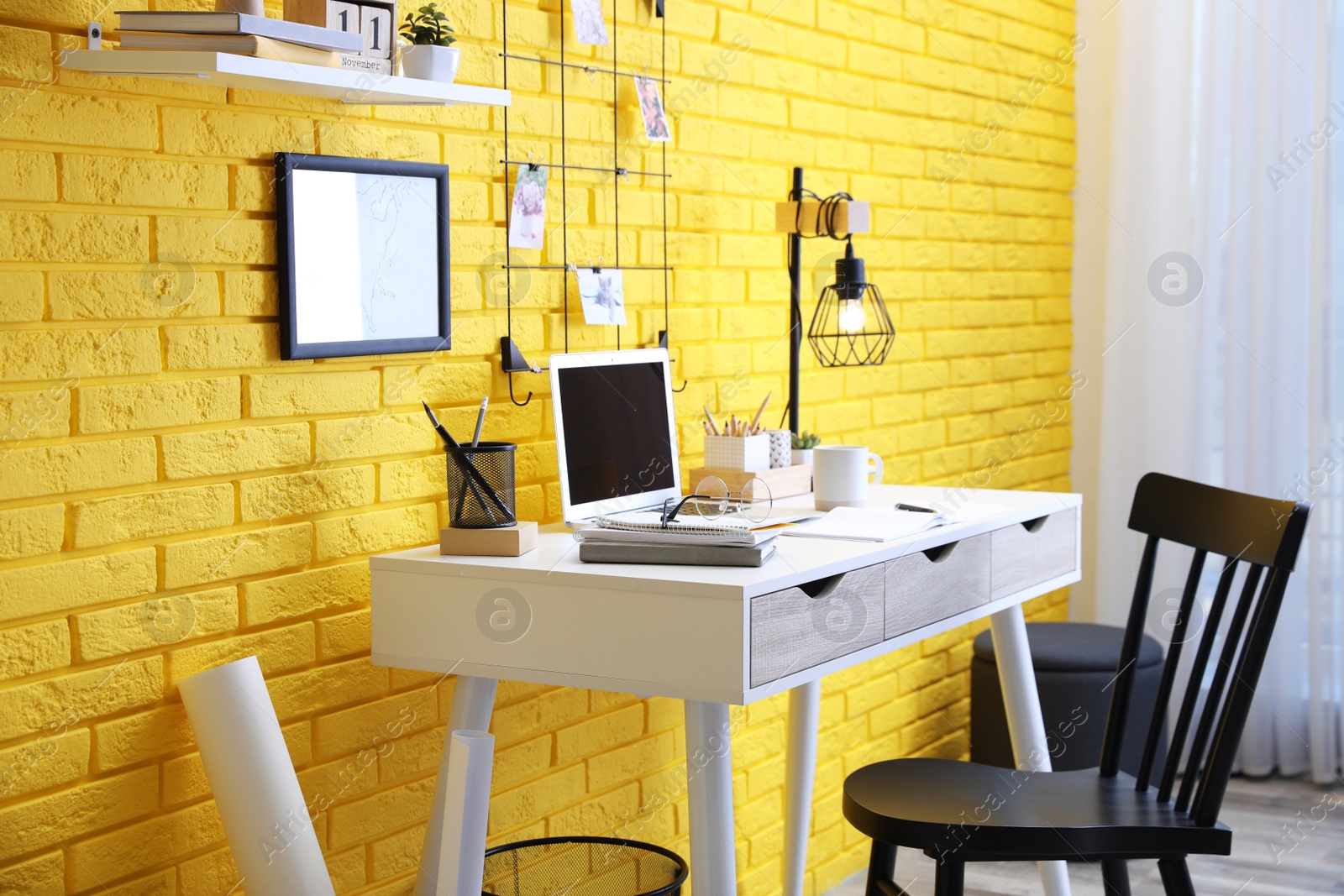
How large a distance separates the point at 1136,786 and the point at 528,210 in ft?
4.04

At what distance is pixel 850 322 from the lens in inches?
96.8

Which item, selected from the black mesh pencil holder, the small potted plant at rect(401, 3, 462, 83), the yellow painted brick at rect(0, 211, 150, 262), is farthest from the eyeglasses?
the yellow painted brick at rect(0, 211, 150, 262)

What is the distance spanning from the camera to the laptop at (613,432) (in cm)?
196

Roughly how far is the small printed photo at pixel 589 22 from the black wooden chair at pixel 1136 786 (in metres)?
1.14

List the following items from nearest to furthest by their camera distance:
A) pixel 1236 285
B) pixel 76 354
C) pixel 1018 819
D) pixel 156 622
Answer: pixel 76 354 → pixel 156 622 → pixel 1018 819 → pixel 1236 285

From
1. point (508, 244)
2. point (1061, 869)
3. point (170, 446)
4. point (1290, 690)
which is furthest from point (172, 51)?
point (1290, 690)

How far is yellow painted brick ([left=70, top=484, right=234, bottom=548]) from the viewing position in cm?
154

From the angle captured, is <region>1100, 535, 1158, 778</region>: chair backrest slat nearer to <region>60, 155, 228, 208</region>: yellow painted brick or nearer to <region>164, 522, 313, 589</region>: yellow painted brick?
<region>164, 522, 313, 589</region>: yellow painted brick

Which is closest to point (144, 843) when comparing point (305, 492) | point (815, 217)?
point (305, 492)

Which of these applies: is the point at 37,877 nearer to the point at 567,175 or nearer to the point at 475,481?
the point at 475,481

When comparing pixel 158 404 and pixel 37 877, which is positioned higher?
pixel 158 404

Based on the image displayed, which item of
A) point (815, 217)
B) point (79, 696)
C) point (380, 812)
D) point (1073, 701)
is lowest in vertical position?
point (1073, 701)

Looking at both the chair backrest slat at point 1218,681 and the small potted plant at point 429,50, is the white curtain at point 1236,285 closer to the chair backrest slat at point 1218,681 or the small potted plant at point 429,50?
the chair backrest slat at point 1218,681

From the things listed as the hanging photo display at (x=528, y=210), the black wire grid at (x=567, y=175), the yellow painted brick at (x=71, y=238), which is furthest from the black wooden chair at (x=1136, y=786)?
the yellow painted brick at (x=71, y=238)
